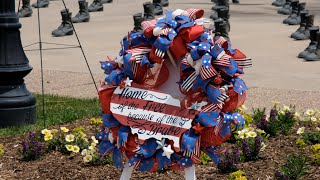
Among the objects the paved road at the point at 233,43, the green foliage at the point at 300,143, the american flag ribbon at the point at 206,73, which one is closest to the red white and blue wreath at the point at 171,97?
the american flag ribbon at the point at 206,73

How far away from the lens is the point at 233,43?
14820 mm

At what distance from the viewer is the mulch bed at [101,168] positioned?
664 cm

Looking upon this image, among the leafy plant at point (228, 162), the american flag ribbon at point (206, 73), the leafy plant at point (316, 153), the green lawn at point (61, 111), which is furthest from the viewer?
the green lawn at point (61, 111)

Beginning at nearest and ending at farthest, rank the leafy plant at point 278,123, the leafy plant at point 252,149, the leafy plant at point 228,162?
the leafy plant at point 228,162
the leafy plant at point 252,149
the leafy plant at point 278,123

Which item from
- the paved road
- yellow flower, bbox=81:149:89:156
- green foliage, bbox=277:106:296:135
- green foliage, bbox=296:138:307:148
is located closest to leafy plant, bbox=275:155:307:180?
green foliage, bbox=296:138:307:148

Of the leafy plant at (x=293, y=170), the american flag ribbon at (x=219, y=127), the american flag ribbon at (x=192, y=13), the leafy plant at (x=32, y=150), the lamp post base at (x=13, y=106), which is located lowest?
the lamp post base at (x=13, y=106)

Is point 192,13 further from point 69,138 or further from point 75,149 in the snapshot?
point 69,138

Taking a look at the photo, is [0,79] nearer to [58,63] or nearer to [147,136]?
[147,136]

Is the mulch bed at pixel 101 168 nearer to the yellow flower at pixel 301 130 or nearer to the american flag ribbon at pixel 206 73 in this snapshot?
the yellow flower at pixel 301 130

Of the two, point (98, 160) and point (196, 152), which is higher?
point (196, 152)

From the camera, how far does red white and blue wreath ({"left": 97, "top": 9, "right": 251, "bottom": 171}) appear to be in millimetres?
5348

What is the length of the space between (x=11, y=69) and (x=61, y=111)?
35.1 inches

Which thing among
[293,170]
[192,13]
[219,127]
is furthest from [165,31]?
[293,170]

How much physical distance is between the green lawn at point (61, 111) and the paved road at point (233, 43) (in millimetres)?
563
